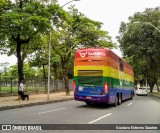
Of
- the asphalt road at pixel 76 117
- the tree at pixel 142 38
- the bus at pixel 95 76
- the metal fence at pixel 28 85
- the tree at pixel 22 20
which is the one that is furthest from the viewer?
the tree at pixel 142 38

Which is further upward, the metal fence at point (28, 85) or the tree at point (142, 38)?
the tree at point (142, 38)

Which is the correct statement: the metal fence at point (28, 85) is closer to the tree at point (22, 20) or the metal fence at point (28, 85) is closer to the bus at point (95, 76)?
the tree at point (22, 20)

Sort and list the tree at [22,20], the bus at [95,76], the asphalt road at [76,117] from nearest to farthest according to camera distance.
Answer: the asphalt road at [76,117], the bus at [95,76], the tree at [22,20]

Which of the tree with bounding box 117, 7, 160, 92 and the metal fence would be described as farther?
the tree with bounding box 117, 7, 160, 92

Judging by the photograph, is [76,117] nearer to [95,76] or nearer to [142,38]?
[95,76]

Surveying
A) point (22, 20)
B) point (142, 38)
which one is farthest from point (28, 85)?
point (142, 38)

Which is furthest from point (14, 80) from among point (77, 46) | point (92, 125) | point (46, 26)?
point (92, 125)

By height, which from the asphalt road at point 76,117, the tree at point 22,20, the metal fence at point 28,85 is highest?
the tree at point 22,20

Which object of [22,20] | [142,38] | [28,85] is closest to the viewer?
[22,20]

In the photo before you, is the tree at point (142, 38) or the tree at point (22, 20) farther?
the tree at point (142, 38)

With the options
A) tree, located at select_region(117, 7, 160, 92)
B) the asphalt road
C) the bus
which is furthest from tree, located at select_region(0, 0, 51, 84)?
tree, located at select_region(117, 7, 160, 92)

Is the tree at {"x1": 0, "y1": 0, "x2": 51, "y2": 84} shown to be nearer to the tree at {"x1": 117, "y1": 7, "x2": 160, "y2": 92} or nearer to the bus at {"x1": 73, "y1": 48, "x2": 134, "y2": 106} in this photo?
the bus at {"x1": 73, "y1": 48, "x2": 134, "y2": 106}

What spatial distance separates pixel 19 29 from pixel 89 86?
7.71 meters

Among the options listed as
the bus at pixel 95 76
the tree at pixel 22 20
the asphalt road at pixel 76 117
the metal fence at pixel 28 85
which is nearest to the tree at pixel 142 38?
the metal fence at pixel 28 85
